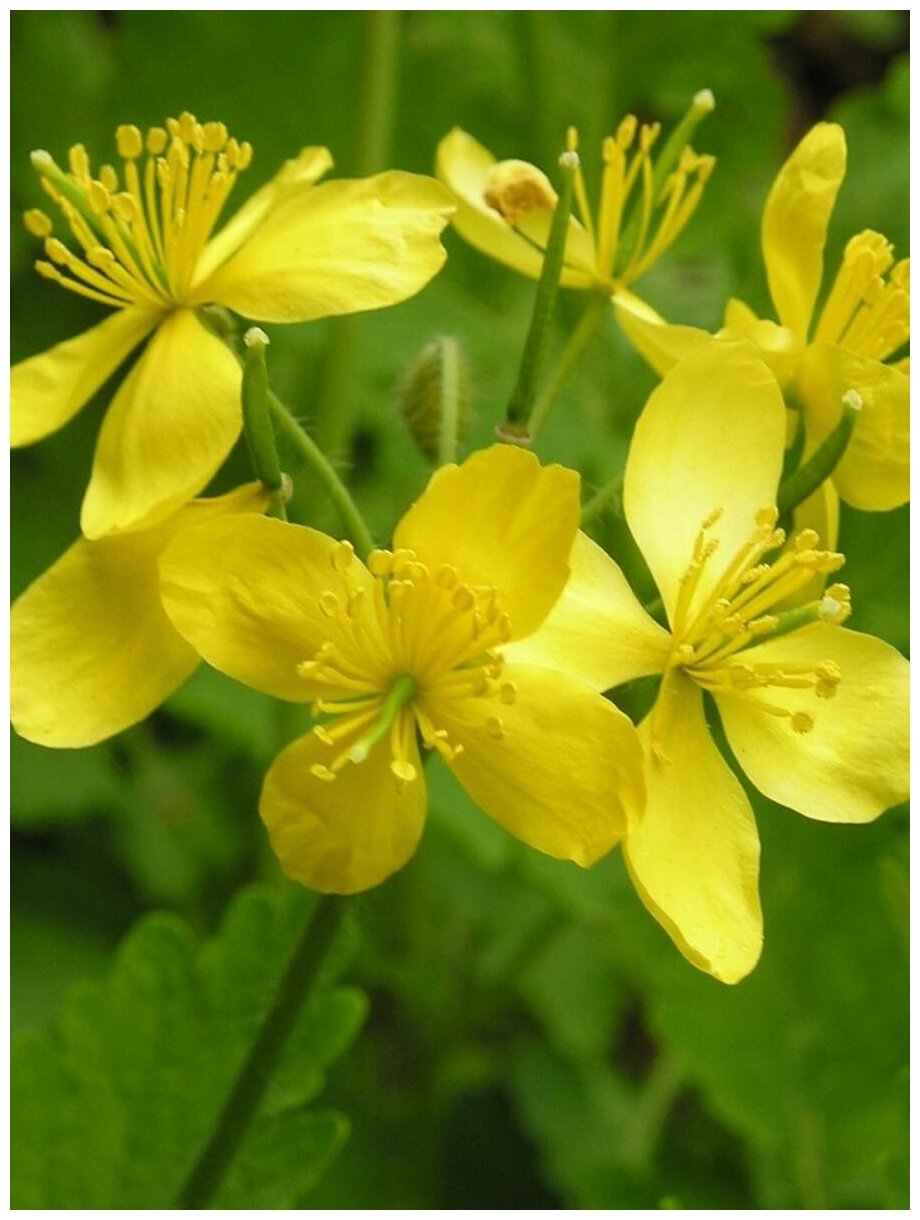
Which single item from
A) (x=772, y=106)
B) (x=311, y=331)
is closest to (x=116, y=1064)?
(x=311, y=331)

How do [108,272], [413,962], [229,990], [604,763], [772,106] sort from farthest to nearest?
1. [772,106]
2. [413,962]
3. [229,990]
4. [108,272]
5. [604,763]

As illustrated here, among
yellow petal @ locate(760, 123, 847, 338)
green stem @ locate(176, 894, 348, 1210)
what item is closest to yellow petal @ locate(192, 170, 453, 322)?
yellow petal @ locate(760, 123, 847, 338)

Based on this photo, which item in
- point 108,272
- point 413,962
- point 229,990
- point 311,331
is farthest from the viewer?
point 311,331

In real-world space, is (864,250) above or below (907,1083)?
above

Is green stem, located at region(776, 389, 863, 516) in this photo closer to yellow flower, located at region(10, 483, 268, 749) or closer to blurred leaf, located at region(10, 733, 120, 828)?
yellow flower, located at region(10, 483, 268, 749)

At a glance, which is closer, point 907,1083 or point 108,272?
point 108,272

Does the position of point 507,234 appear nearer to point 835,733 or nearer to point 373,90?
point 835,733

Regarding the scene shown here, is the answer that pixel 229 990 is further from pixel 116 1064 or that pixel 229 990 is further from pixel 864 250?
pixel 864 250

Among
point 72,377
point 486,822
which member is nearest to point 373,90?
point 72,377
